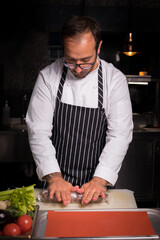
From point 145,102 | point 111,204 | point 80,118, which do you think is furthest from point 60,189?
point 145,102

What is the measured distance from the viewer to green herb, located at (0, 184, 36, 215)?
3.97ft

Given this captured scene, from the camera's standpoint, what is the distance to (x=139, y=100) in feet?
14.5

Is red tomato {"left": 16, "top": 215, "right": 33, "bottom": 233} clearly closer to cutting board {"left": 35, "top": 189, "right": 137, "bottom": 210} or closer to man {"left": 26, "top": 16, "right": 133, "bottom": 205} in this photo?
cutting board {"left": 35, "top": 189, "right": 137, "bottom": 210}

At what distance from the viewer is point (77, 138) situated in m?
1.84

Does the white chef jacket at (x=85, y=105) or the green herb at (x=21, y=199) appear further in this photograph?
the white chef jacket at (x=85, y=105)

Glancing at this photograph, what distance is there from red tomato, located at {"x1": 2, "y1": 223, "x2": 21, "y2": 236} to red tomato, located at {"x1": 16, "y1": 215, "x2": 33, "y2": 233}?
0.03m

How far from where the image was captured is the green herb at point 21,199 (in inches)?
47.6

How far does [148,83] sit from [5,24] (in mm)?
2282

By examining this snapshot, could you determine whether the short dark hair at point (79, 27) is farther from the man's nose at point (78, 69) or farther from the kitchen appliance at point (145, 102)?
the kitchen appliance at point (145, 102)

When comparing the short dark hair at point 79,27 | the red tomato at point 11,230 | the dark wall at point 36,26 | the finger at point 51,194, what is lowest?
the red tomato at point 11,230

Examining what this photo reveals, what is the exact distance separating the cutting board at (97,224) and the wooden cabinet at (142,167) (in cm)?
229

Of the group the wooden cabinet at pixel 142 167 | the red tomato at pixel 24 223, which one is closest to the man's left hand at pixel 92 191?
the red tomato at pixel 24 223

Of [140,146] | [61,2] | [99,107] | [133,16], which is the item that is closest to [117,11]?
[133,16]

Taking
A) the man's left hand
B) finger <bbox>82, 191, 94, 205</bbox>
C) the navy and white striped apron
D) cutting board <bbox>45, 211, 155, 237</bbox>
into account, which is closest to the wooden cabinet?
the navy and white striped apron
